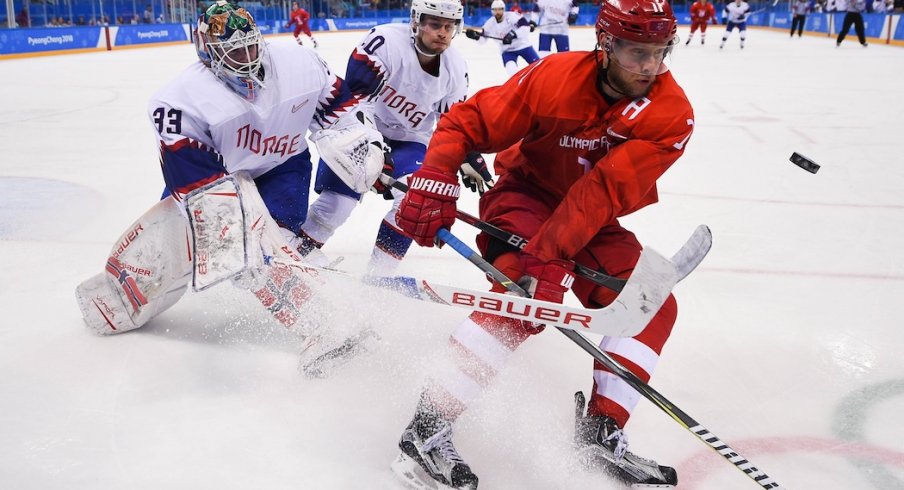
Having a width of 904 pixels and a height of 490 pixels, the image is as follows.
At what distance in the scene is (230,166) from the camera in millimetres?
2273

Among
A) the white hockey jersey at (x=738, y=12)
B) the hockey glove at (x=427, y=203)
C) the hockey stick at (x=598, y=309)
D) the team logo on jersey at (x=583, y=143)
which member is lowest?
the hockey stick at (x=598, y=309)

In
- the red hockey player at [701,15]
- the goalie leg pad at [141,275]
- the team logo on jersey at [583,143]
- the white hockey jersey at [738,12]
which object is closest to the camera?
the team logo on jersey at [583,143]

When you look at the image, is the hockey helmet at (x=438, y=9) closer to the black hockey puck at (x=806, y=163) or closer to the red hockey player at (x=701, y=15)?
the black hockey puck at (x=806, y=163)

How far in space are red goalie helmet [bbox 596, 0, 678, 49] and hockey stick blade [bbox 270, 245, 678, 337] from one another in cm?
46

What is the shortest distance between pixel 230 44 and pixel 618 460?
1.49m

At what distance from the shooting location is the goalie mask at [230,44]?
6.67 ft

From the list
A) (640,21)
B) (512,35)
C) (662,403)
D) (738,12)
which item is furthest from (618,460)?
(738,12)

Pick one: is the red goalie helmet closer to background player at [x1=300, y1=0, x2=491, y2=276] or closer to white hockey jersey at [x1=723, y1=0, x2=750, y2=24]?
background player at [x1=300, y1=0, x2=491, y2=276]

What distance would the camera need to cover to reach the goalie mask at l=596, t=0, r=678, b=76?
151 cm

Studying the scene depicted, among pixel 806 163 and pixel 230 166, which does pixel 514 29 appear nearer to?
pixel 230 166

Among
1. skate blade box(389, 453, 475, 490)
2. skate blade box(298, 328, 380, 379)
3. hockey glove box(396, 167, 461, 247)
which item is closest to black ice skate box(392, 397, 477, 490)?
skate blade box(389, 453, 475, 490)

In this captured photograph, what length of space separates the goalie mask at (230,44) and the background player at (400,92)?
54cm

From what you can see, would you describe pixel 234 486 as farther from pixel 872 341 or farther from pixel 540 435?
pixel 872 341

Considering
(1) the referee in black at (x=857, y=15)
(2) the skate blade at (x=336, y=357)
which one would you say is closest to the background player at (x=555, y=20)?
(1) the referee in black at (x=857, y=15)
